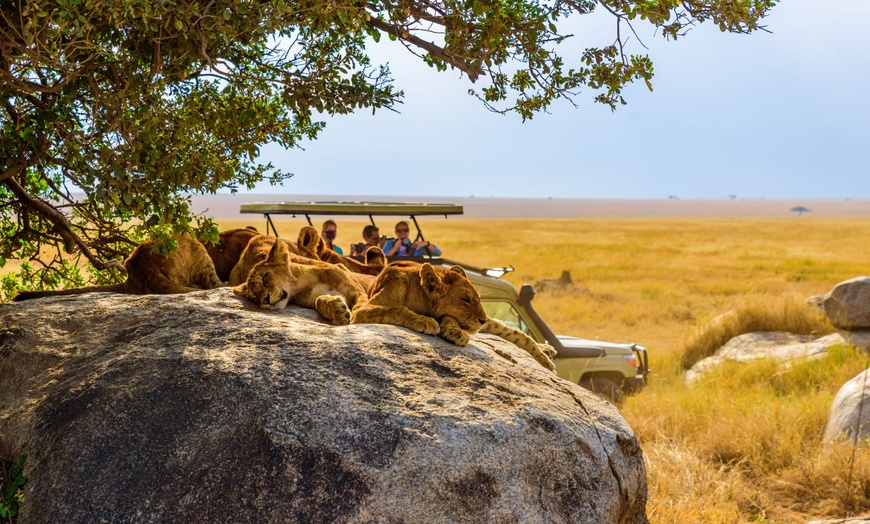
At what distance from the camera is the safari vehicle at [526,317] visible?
424 inches

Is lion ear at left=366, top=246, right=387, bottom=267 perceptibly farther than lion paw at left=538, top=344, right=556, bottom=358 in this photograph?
Yes

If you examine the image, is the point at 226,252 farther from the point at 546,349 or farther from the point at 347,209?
the point at 347,209

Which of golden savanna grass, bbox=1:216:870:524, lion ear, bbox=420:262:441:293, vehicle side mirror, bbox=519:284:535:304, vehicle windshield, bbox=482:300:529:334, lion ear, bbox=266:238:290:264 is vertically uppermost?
lion ear, bbox=266:238:290:264

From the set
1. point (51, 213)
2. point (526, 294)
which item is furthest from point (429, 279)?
point (526, 294)

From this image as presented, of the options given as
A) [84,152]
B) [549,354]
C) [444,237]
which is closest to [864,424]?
[549,354]

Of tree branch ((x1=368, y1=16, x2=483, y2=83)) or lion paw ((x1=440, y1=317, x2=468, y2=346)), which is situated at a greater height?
tree branch ((x1=368, y1=16, x2=483, y2=83))

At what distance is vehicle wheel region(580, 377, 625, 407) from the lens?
11703mm

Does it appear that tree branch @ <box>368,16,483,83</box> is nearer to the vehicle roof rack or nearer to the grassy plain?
the vehicle roof rack

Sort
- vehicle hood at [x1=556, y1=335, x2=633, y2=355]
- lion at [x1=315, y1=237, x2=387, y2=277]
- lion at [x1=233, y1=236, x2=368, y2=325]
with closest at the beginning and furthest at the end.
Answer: lion at [x1=233, y1=236, x2=368, y2=325]
lion at [x1=315, y1=237, x2=387, y2=277]
vehicle hood at [x1=556, y1=335, x2=633, y2=355]

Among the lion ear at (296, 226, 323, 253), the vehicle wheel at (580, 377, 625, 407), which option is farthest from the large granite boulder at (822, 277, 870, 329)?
the lion ear at (296, 226, 323, 253)

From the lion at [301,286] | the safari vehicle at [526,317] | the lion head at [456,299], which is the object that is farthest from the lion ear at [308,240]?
the safari vehicle at [526,317]

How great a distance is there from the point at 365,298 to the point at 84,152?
7.30 ft

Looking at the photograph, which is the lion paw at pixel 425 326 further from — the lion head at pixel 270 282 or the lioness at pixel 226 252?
the lioness at pixel 226 252

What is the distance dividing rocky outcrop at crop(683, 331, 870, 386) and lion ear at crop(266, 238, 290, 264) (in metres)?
9.82
